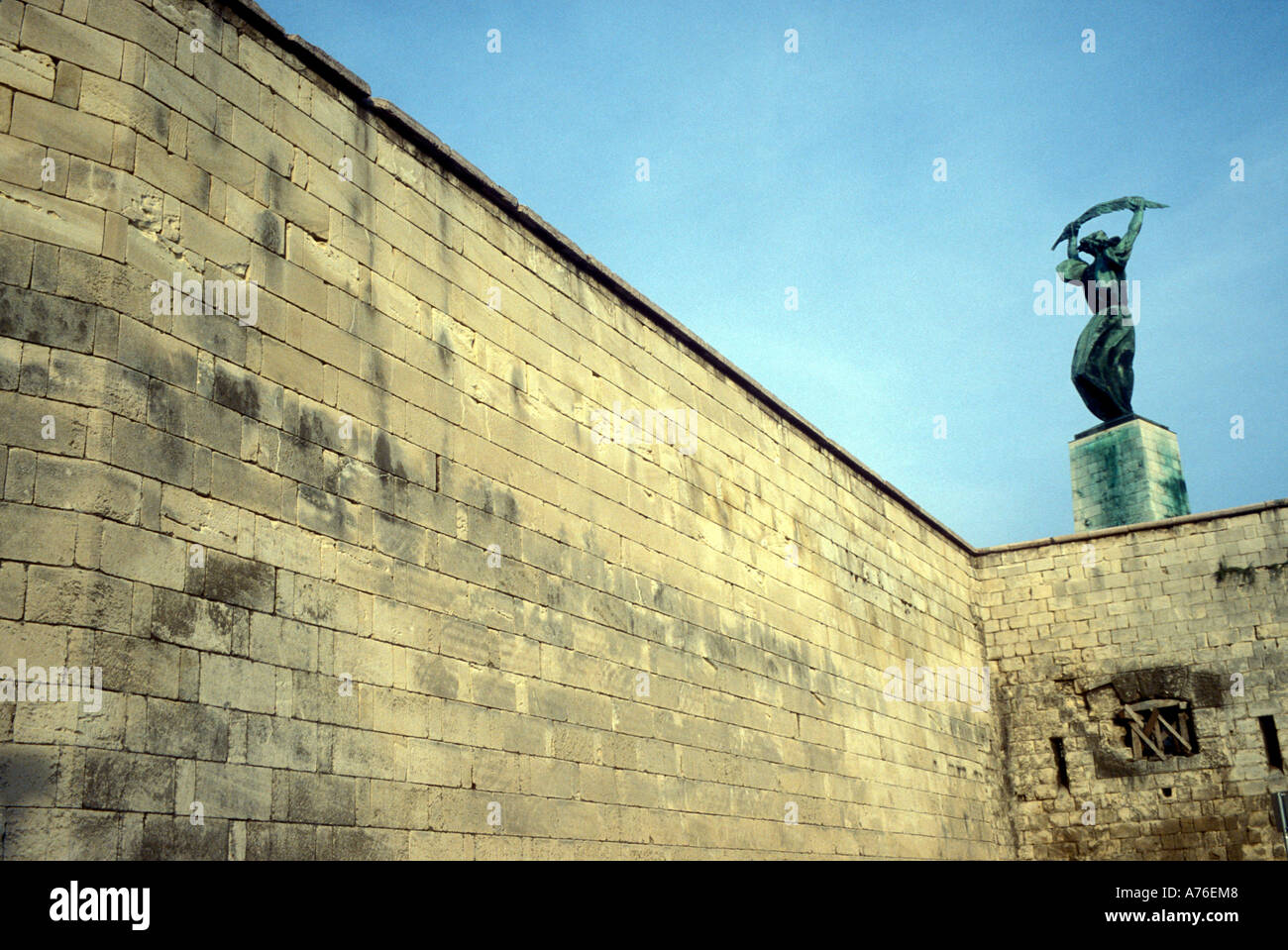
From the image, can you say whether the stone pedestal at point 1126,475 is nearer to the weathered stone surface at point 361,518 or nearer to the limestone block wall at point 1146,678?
the limestone block wall at point 1146,678

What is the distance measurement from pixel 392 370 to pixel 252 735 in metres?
2.18

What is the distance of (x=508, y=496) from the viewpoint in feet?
23.6

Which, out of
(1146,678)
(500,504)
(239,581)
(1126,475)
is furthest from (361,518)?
(1126,475)

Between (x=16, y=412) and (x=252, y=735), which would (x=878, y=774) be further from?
(x=16, y=412)

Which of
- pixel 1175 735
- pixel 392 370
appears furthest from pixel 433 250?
pixel 1175 735

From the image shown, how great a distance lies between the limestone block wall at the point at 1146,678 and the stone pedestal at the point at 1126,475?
301cm

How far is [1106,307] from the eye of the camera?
727 inches

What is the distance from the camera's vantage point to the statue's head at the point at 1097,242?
60.0 feet

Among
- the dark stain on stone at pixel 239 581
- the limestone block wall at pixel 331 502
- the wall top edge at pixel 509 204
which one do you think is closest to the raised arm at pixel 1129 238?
the wall top edge at pixel 509 204

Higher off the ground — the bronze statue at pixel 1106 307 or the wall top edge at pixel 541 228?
the bronze statue at pixel 1106 307

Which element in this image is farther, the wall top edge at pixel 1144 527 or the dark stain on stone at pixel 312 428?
the wall top edge at pixel 1144 527

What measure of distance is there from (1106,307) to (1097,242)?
1.00 metres

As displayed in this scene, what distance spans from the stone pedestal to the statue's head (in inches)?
106

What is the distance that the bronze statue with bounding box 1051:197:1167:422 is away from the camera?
716 inches
